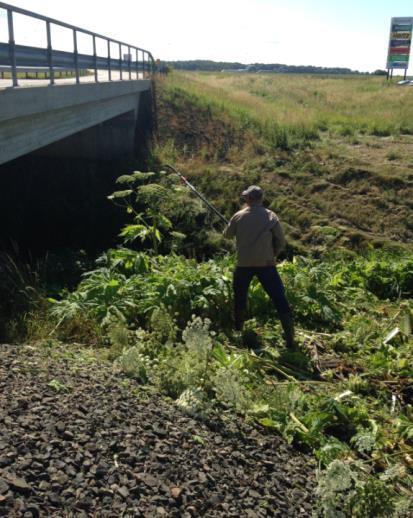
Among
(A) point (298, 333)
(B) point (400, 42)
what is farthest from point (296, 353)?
(B) point (400, 42)

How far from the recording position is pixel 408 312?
24.4ft

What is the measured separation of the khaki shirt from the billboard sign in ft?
220

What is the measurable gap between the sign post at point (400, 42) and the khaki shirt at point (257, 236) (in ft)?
220

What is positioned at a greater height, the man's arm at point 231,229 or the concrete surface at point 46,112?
the concrete surface at point 46,112

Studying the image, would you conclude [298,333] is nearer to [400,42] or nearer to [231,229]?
[231,229]

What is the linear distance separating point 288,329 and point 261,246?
1.05m

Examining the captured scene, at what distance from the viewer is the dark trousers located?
6.86m

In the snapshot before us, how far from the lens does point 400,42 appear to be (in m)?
66.4

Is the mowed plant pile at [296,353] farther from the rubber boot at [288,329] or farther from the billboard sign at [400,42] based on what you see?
the billboard sign at [400,42]

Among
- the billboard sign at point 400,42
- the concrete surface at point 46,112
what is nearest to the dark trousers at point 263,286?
the concrete surface at point 46,112

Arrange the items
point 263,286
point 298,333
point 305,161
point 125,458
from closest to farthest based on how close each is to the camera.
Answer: point 125,458 < point 263,286 < point 298,333 < point 305,161

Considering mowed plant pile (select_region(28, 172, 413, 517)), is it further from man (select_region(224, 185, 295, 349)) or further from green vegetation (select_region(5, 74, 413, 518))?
man (select_region(224, 185, 295, 349))

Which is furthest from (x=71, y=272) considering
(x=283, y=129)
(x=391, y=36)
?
(x=391, y=36)

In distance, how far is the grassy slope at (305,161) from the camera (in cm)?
1559
